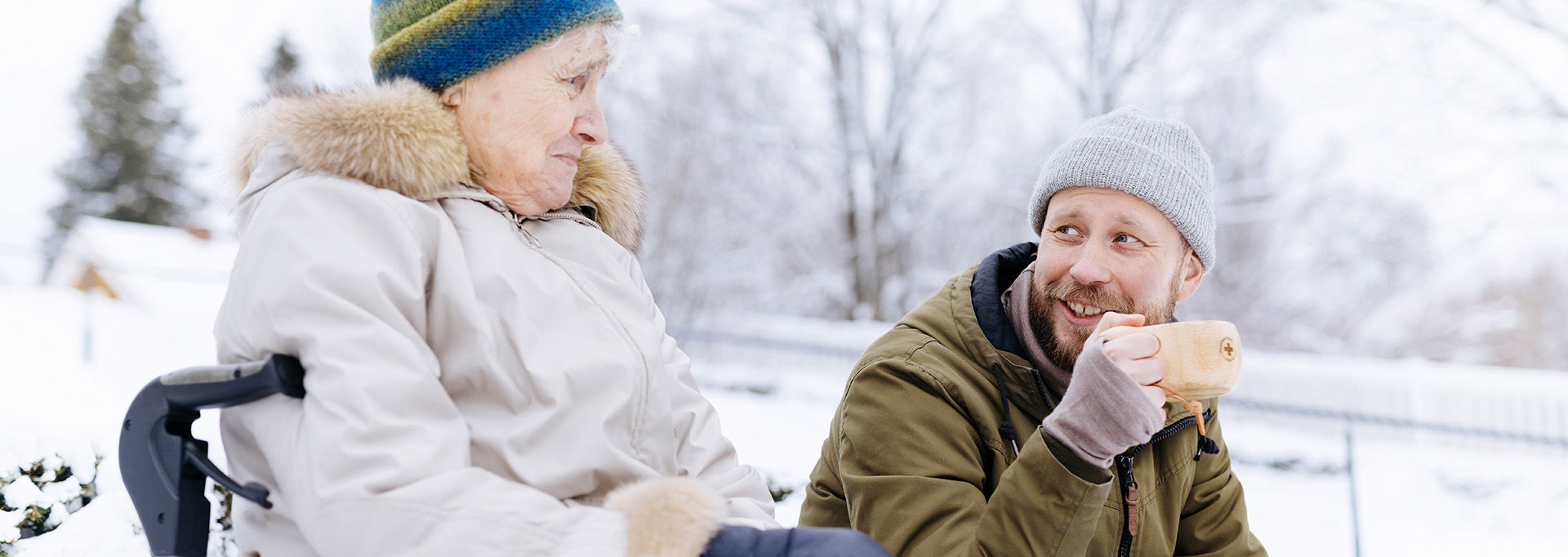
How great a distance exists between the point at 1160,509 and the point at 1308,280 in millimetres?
15816

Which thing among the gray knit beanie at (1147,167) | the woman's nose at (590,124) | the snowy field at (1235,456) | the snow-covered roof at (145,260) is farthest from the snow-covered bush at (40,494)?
the snow-covered roof at (145,260)

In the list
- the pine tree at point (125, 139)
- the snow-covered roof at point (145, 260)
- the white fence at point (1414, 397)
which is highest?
the pine tree at point (125, 139)

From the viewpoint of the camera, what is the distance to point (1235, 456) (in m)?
8.10

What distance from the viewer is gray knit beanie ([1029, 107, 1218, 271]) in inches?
89.4

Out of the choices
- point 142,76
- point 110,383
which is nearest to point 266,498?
point 110,383

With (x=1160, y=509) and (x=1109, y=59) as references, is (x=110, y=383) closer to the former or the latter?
(x=1160, y=509)

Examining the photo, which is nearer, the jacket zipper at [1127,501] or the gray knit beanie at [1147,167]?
the jacket zipper at [1127,501]

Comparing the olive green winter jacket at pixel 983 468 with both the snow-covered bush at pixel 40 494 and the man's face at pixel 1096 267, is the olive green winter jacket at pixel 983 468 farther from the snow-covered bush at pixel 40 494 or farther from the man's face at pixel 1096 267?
the snow-covered bush at pixel 40 494

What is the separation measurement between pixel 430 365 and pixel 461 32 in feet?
2.06

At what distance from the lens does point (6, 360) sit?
4066 millimetres

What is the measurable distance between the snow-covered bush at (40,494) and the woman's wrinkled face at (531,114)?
144 centimetres

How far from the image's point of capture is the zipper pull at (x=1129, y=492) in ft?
7.03

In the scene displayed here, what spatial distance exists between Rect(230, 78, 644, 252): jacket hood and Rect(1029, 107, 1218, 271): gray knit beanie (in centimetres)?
136

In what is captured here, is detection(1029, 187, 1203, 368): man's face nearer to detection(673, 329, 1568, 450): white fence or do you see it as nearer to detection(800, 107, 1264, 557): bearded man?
detection(800, 107, 1264, 557): bearded man
